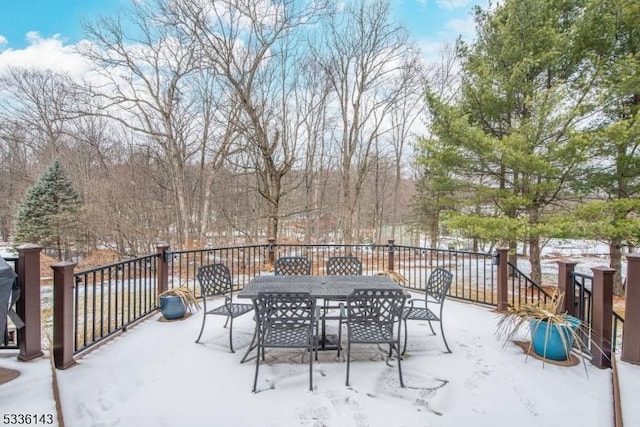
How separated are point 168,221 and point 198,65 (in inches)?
245

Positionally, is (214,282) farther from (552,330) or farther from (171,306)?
(552,330)

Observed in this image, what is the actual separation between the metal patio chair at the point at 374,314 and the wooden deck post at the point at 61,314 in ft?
7.78

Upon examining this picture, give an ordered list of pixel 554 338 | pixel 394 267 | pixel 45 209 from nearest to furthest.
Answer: pixel 554 338 < pixel 394 267 < pixel 45 209

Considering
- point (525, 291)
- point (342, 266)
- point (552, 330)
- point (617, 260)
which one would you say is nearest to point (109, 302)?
point (342, 266)

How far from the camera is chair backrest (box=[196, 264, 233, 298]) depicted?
3.88 meters

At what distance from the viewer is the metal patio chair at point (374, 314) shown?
106 inches

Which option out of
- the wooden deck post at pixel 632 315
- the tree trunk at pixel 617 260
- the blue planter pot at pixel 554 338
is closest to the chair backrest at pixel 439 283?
the blue planter pot at pixel 554 338

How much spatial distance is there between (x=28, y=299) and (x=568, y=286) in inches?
198

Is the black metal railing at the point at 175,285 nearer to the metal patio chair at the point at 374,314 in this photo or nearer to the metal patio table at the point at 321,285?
the metal patio table at the point at 321,285

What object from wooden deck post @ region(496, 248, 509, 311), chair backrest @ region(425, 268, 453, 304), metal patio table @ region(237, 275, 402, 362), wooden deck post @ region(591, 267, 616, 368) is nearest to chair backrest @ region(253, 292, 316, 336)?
metal patio table @ region(237, 275, 402, 362)

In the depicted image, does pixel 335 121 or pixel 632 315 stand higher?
pixel 335 121

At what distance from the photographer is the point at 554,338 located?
9.89ft

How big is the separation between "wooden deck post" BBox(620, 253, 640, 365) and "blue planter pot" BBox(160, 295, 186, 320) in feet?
15.3

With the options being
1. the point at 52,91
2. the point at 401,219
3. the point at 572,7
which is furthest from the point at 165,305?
the point at 401,219
